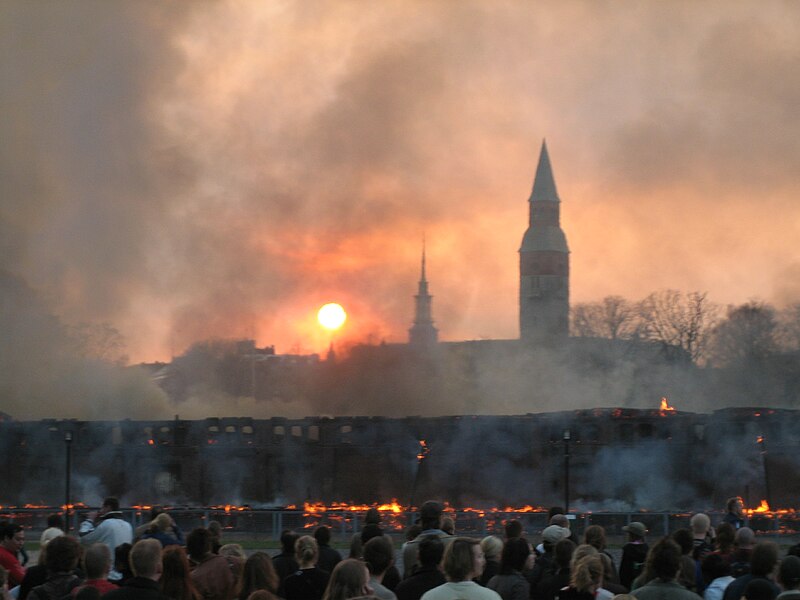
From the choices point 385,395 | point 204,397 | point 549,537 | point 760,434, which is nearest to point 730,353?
point 385,395

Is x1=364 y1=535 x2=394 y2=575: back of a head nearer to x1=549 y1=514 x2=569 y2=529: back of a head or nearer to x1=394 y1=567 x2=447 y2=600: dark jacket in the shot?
x1=394 y1=567 x2=447 y2=600: dark jacket

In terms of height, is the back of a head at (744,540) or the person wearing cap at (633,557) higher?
the back of a head at (744,540)

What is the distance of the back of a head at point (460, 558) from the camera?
35.2 feet

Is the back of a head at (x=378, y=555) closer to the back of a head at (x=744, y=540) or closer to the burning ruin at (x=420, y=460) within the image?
the back of a head at (x=744, y=540)

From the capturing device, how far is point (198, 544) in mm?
13438

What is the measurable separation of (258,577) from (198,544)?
5.92 ft

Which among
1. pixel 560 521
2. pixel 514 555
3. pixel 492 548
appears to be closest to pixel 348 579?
pixel 514 555

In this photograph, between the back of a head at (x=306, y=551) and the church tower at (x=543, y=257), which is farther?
the church tower at (x=543, y=257)

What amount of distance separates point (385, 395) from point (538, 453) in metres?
30.0

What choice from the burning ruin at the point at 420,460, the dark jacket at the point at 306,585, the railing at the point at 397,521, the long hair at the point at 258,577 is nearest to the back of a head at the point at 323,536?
the dark jacket at the point at 306,585

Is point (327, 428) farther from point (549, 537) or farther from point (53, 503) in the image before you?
point (549, 537)

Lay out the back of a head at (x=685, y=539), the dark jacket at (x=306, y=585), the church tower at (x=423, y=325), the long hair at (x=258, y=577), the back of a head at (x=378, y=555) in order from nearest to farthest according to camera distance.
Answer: the long hair at (x=258, y=577) < the back of a head at (x=378, y=555) < the dark jacket at (x=306, y=585) < the back of a head at (x=685, y=539) < the church tower at (x=423, y=325)

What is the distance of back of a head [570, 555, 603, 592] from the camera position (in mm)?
11477

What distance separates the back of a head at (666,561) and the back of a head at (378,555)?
234 cm
